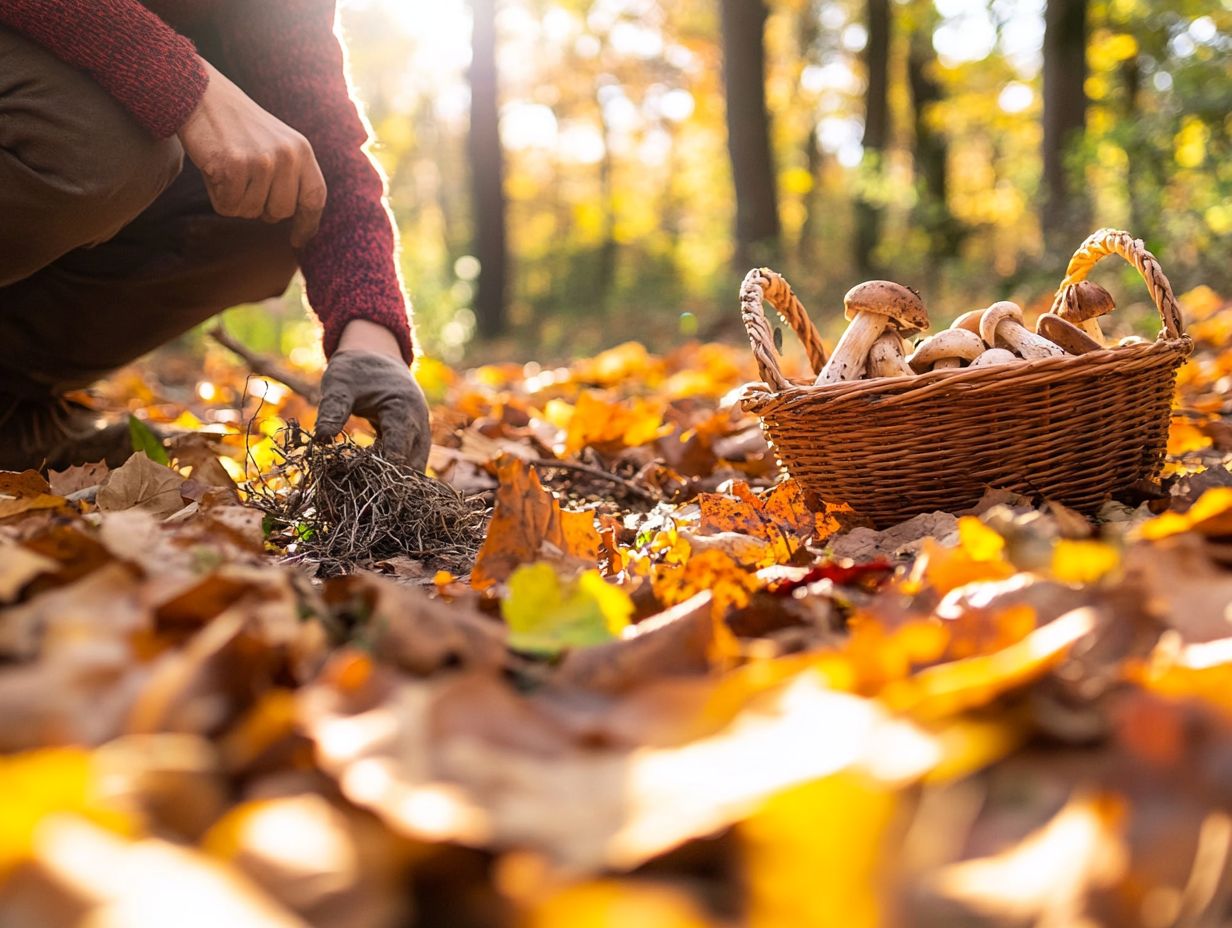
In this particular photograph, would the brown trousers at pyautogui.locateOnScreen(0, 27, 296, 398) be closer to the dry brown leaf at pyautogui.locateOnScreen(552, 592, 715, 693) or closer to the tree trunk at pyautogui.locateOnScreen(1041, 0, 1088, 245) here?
the dry brown leaf at pyautogui.locateOnScreen(552, 592, 715, 693)

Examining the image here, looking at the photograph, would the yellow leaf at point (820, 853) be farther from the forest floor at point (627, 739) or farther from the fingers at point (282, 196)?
the fingers at point (282, 196)

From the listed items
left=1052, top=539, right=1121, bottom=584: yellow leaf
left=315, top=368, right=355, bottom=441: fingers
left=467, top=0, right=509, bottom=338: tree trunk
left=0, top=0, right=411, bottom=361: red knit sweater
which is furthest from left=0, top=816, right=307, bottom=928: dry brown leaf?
left=467, top=0, right=509, bottom=338: tree trunk

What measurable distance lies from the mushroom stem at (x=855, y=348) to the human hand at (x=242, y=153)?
1.07m

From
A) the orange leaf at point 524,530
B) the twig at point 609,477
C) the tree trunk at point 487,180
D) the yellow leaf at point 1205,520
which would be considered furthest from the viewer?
the tree trunk at point 487,180

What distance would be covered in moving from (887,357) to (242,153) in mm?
1200

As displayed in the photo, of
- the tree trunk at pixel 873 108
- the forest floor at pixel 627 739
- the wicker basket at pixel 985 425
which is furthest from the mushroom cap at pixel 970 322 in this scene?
the tree trunk at pixel 873 108

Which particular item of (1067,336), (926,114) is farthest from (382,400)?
(926,114)

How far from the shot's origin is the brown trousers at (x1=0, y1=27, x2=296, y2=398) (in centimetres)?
185

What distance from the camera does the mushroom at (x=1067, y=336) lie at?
180 cm

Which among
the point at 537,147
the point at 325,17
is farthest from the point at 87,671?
the point at 537,147

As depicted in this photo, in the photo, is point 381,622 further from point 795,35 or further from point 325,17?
point 795,35

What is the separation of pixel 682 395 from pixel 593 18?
19073 millimetres

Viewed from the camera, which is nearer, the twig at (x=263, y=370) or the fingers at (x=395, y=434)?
the fingers at (x=395, y=434)

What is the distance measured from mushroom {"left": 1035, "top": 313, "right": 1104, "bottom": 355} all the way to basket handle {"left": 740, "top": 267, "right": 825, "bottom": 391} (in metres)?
0.44
